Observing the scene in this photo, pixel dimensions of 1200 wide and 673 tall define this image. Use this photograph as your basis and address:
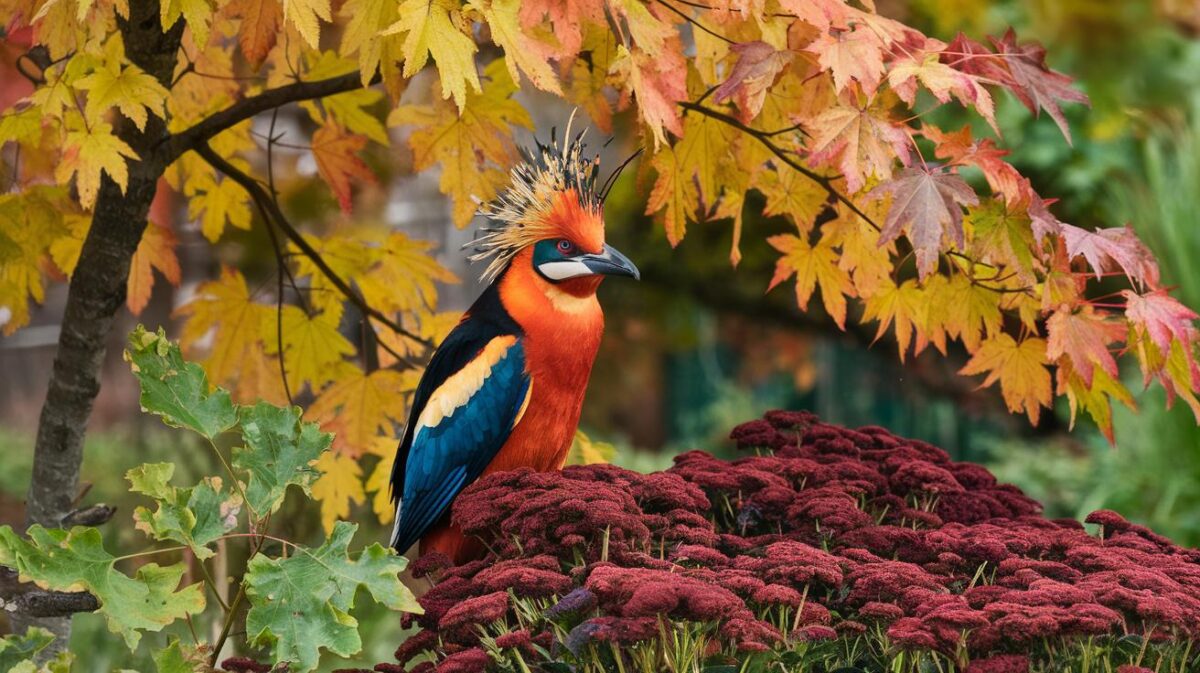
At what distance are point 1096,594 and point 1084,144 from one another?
5370mm

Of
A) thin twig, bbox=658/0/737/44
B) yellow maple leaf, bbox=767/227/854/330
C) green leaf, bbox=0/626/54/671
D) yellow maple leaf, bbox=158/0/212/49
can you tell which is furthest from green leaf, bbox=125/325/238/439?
yellow maple leaf, bbox=767/227/854/330

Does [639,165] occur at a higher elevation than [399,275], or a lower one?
higher

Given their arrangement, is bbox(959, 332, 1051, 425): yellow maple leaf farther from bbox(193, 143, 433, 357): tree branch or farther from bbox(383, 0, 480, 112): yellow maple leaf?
bbox(193, 143, 433, 357): tree branch

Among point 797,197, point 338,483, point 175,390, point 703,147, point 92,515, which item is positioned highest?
point 703,147

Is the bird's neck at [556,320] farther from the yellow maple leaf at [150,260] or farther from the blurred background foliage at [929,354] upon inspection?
the blurred background foliage at [929,354]

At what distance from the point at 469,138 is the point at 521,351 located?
0.57 m

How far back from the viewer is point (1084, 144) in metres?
6.82

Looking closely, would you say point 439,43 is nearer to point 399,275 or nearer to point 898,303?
point 898,303

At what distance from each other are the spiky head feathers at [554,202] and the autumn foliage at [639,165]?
157 mm

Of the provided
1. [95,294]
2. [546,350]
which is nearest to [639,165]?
[546,350]

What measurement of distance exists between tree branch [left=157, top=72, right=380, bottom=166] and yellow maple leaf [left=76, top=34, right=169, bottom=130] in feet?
1.13

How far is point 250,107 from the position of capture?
8.98ft

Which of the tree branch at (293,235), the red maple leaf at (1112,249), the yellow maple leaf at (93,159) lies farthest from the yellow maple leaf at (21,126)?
the red maple leaf at (1112,249)

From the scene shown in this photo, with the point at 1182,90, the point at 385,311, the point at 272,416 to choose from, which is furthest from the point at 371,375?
the point at 1182,90
